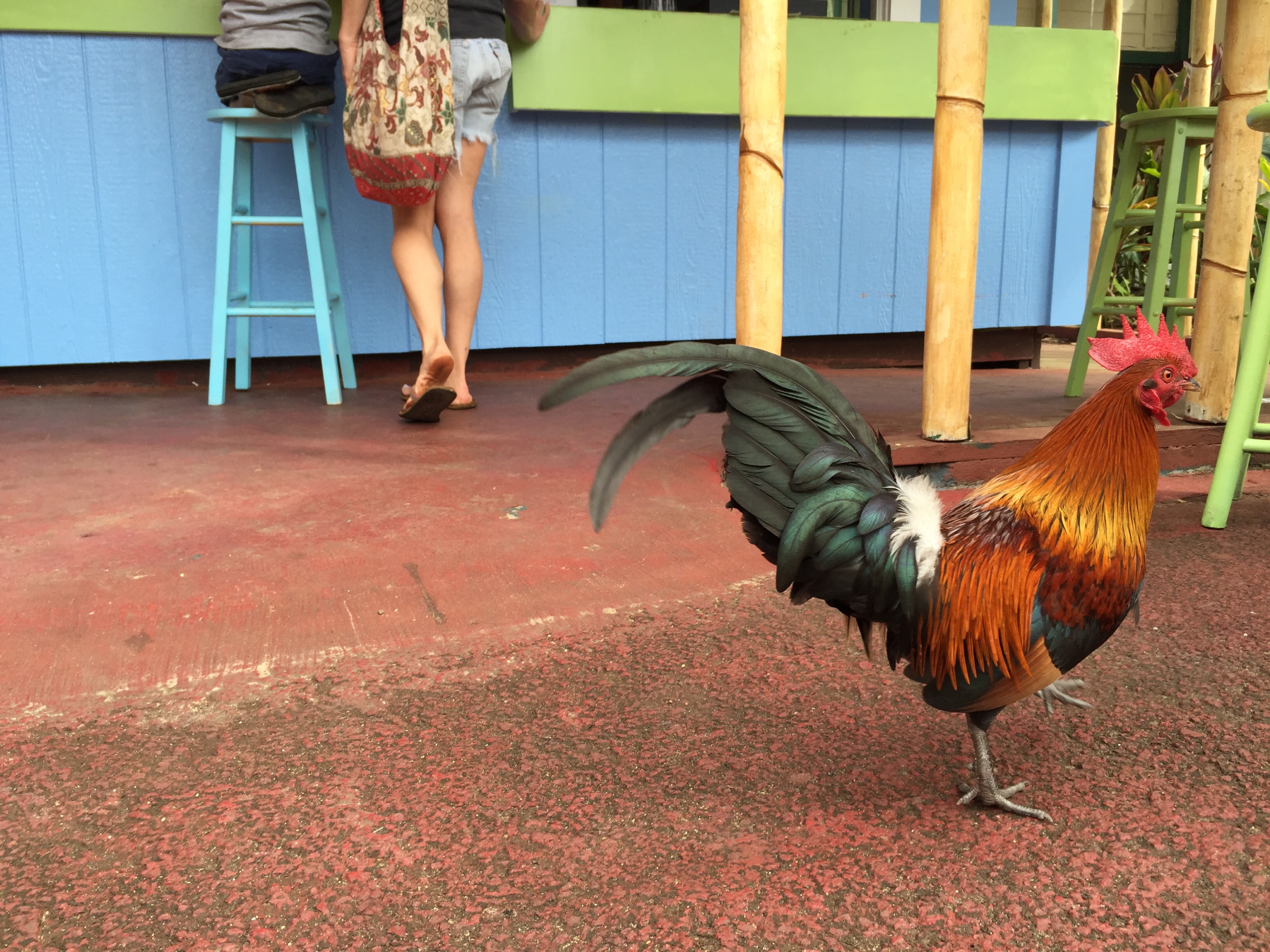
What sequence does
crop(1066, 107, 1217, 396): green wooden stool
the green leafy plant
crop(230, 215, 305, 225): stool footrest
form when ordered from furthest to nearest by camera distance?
the green leafy plant
crop(230, 215, 305, 225): stool footrest
crop(1066, 107, 1217, 396): green wooden stool

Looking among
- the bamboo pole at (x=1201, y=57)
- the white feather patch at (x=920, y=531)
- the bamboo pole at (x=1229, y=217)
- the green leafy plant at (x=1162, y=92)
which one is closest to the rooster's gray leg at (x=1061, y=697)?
the white feather patch at (x=920, y=531)

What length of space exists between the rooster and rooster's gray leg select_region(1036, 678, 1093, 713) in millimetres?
292

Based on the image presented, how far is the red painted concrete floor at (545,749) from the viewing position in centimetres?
129

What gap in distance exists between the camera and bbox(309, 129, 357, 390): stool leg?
4312 mm

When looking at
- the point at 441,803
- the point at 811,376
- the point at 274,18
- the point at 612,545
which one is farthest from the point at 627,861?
the point at 274,18

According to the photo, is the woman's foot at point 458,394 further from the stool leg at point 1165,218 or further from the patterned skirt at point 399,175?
the stool leg at point 1165,218

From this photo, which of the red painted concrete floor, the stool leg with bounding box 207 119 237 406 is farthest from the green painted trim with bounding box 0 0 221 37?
the red painted concrete floor

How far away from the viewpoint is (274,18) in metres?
3.77

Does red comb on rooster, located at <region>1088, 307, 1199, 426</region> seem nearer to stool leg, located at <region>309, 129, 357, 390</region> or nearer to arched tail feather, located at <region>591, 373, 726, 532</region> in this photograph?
arched tail feather, located at <region>591, 373, 726, 532</region>

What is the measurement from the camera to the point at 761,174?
2.87m

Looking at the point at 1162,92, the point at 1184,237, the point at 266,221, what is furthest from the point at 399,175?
the point at 1162,92

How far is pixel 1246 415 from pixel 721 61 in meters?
2.86

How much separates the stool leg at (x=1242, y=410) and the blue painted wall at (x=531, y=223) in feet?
8.64

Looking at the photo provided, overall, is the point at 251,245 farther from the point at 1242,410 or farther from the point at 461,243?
the point at 1242,410
